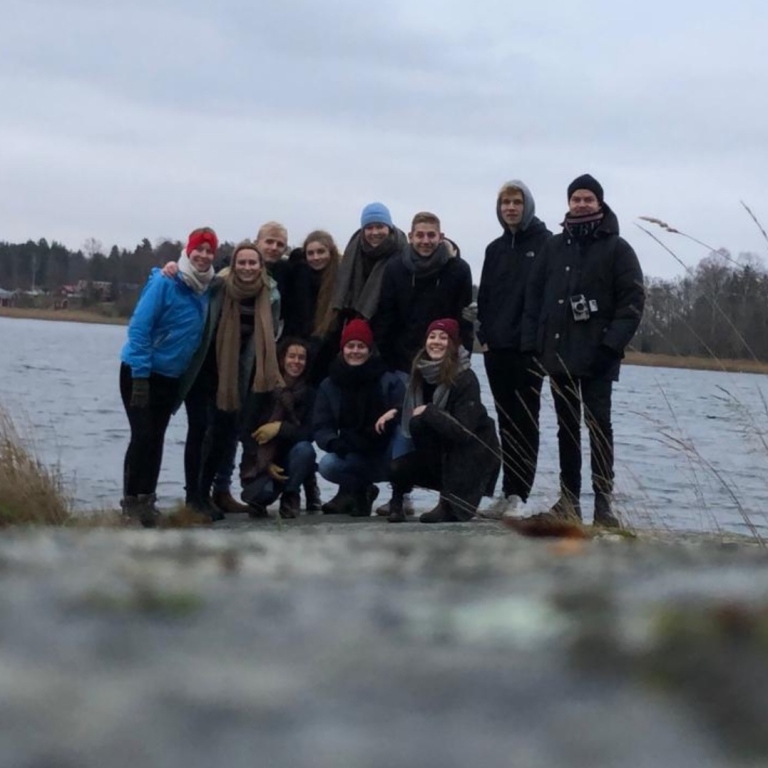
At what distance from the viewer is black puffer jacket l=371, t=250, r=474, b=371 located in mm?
7215

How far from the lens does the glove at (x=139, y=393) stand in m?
6.68

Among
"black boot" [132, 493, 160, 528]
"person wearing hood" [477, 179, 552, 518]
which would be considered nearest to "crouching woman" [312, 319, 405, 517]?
"person wearing hood" [477, 179, 552, 518]

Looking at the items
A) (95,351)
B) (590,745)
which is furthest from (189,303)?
(95,351)

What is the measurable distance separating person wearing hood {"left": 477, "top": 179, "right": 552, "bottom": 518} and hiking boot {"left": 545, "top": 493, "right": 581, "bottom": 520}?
2.38 ft

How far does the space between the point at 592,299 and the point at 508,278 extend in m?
0.69

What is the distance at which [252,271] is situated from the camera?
23.1ft

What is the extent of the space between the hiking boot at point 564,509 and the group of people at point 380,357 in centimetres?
A: 22

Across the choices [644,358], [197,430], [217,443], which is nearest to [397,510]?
[217,443]

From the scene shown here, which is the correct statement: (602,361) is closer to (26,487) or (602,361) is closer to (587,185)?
(587,185)

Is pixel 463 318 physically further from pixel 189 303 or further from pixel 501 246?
pixel 189 303

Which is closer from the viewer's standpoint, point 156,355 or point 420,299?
point 156,355

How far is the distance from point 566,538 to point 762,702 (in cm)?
273

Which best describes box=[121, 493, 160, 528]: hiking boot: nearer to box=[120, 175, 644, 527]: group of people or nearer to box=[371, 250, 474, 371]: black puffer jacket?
box=[120, 175, 644, 527]: group of people

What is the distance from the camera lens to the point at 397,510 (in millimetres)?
6965
